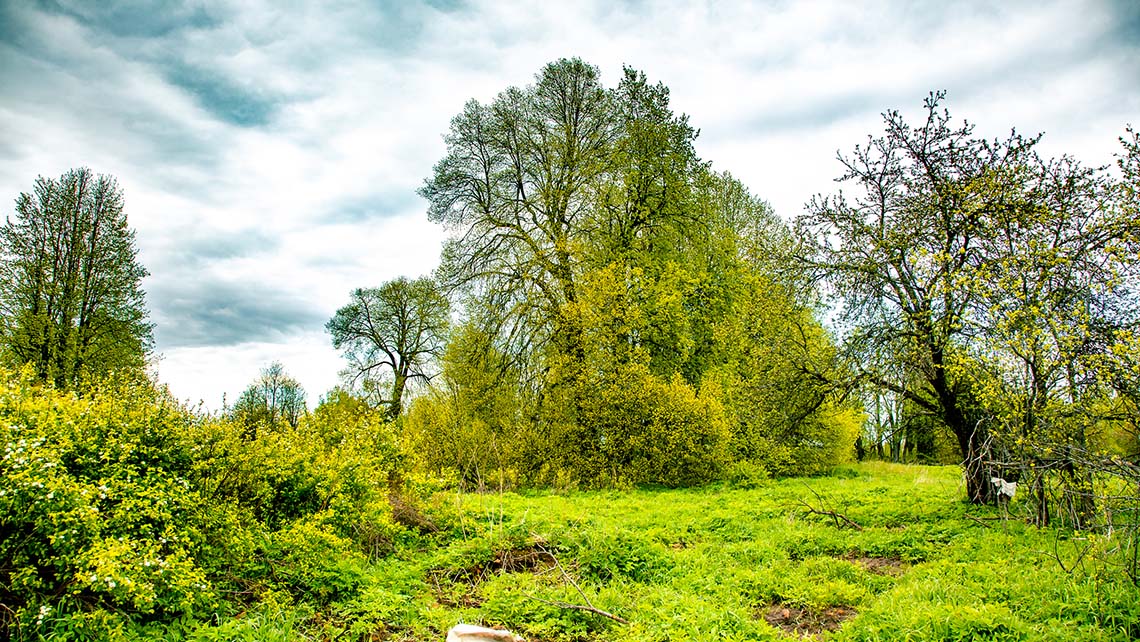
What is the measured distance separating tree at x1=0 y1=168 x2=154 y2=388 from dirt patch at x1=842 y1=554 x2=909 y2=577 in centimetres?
1900

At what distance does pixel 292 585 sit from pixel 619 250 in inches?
578

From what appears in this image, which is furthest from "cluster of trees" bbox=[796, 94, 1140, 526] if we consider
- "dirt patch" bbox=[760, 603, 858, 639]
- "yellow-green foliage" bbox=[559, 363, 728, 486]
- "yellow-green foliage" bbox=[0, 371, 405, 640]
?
"yellow-green foliage" bbox=[0, 371, 405, 640]

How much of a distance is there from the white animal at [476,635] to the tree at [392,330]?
22809 millimetres

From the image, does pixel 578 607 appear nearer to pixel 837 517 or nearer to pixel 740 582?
pixel 740 582

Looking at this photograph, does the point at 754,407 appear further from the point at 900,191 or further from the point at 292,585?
the point at 292,585

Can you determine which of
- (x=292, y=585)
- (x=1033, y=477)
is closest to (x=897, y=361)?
(x=1033, y=477)

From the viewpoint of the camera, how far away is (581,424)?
16.6 m

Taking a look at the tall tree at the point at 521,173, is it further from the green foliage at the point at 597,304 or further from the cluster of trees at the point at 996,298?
the cluster of trees at the point at 996,298

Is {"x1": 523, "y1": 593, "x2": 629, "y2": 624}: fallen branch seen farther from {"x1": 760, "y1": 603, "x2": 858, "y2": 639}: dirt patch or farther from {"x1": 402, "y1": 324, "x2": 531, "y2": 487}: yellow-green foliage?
{"x1": 402, "y1": 324, "x2": 531, "y2": 487}: yellow-green foliage

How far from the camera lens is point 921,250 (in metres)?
9.09

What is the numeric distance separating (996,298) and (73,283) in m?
24.1

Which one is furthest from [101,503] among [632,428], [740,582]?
[632,428]

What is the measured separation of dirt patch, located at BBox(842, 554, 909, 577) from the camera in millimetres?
7453

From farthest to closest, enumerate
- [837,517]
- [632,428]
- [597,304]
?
1. [597,304]
2. [632,428]
3. [837,517]
